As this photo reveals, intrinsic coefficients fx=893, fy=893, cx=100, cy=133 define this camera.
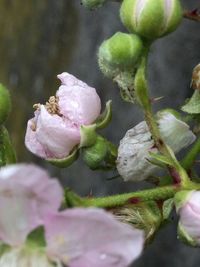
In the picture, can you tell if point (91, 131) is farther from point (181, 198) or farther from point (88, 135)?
point (181, 198)

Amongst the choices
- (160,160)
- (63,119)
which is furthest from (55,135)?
(160,160)

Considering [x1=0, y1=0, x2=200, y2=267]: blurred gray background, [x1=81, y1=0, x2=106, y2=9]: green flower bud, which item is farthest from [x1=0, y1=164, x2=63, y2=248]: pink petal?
[x1=0, y1=0, x2=200, y2=267]: blurred gray background

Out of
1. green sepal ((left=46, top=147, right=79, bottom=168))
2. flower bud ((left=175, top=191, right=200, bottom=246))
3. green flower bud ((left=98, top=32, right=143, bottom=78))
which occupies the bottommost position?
flower bud ((left=175, top=191, right=200, bottom=246))

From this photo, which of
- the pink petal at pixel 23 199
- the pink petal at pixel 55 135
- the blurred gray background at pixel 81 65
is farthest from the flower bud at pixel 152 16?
the blurred gray background at pixel 81 65

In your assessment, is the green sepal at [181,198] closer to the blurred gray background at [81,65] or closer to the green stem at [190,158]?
the green stem at [190,158]

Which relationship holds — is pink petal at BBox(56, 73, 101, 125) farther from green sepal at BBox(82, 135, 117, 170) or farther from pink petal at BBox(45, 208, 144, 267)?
pink petal at BBox(45, 208, 144, 267)
